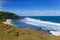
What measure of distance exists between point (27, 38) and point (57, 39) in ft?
11.0

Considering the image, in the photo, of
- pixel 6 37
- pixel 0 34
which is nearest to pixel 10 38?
pixel 6 37

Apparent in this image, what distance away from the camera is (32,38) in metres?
11.6

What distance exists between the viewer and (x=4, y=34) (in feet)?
39.1

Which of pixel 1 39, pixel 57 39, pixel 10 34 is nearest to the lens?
pixel 1 39

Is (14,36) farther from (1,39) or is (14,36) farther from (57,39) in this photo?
(57,39)

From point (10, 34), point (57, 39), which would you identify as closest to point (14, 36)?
point (10, 34)

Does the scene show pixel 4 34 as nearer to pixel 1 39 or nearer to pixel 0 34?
pixel 0 34

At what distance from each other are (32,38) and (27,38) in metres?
0.42

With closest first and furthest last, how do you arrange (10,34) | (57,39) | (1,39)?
(1,39) → (10,34) → (57,39)

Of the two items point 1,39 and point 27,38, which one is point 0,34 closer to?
point 1,39

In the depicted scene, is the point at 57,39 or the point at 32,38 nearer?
the point at 32,38

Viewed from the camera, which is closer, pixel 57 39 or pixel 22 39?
pixel 22 39

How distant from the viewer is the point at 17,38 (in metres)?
11.2

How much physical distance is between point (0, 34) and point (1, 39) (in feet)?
3.36
